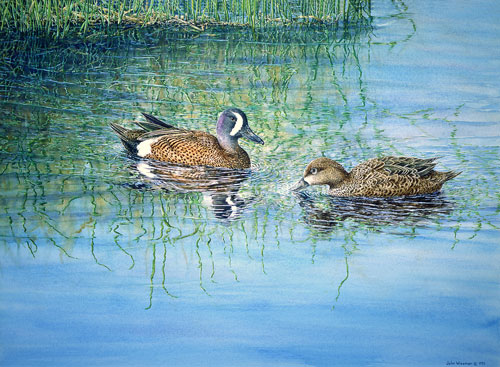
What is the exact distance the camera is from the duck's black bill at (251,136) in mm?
3430

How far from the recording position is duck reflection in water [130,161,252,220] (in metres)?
3.04

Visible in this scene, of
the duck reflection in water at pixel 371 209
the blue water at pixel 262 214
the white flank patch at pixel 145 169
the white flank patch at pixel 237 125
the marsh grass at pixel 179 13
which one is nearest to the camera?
the blue water at pixel 262 214

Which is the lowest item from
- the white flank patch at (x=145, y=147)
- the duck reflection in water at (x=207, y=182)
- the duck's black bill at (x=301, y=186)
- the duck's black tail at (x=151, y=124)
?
the duck reflection in water at (x=207, y=182)

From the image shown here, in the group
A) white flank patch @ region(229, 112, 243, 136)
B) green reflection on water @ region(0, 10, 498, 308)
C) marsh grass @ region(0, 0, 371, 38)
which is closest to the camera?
green reflection on water @ region(0, 10, 498, 308)

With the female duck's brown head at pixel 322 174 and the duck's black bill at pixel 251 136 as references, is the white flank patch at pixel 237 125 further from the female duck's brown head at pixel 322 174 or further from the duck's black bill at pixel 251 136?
the female duck's brown head at pixel 322 174

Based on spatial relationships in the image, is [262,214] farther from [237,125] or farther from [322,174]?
[237,125]

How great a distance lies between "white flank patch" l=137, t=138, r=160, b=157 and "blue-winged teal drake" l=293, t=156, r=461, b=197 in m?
0.66

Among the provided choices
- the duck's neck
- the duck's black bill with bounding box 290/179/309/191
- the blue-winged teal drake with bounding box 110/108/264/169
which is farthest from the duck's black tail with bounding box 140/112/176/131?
the duck's neck

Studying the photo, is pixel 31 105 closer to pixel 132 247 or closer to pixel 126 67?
pixel 126 67

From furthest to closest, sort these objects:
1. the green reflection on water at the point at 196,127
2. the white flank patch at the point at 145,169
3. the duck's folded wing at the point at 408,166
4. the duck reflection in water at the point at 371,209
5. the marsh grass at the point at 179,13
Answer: the marsh grass at the point at 179,13, the white flank patch at the point at 145,169, the duck's folded wing at the point at 408,166, the duck reflection in water at the point at 371,209, the green reflection on water at the point at 196,127

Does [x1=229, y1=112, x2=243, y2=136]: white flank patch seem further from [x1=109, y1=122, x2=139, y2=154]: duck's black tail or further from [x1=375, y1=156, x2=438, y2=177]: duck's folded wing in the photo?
[x1=375, y1=156, x2=438, y2=177]: duck's folded wing

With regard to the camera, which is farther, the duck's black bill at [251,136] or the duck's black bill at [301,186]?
the duck's black bill at [251,136]

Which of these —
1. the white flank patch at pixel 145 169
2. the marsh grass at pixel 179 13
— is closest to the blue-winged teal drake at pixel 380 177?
the white flank patch at pixel 145 169

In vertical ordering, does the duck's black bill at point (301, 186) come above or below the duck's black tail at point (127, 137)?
below
